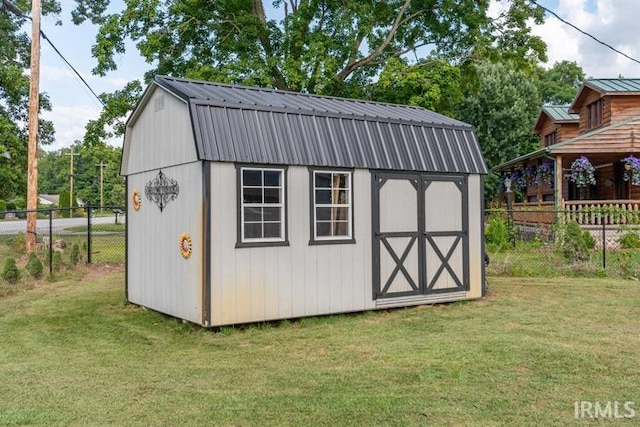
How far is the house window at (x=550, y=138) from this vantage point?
2695 centimetres

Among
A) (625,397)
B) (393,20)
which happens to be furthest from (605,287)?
A: (393,20)

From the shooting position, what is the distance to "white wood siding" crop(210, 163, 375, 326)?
269 inches

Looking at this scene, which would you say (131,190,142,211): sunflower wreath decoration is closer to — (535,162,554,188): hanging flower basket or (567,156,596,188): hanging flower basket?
(567,156,596,188): hanging flower basket

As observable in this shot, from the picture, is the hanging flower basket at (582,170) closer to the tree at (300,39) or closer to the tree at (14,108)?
the tree at (300,39)

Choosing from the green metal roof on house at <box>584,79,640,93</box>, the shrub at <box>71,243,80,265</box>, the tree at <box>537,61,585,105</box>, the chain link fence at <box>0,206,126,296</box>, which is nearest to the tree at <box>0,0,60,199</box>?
the chain link fence at <box>0,206,126,296</box>

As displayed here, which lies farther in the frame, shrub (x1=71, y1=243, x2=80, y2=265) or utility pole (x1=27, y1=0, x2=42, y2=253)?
utility pole (x1=27, y1=0, x2=42, y2=253)

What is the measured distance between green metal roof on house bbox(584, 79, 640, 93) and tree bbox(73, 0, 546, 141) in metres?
3.56

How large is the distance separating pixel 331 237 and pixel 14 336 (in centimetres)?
417

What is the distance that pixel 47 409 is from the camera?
420 centimetres

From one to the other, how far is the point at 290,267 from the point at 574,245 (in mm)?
8364

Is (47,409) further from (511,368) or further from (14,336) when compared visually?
(511,368)

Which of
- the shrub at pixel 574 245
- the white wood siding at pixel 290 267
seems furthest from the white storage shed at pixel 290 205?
the shrub at pixel 574 245

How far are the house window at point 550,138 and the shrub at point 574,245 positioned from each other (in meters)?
14.6

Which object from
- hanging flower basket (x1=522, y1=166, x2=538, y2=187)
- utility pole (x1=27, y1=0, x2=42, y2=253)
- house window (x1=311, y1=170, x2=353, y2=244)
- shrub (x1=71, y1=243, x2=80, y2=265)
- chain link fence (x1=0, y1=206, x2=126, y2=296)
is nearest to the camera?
house window (x1=311, y1=170, x2=353, y2=244)
